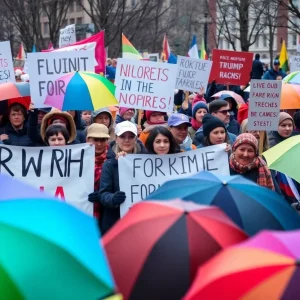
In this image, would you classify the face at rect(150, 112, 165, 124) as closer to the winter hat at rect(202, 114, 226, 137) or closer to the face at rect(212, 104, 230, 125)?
the face at rect(212, 104, 230, 125)

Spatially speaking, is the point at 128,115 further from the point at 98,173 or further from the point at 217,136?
the point at 98,173

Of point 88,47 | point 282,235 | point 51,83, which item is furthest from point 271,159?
A: point 88,47

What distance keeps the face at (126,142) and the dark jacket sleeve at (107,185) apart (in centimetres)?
29

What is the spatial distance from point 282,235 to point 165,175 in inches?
112

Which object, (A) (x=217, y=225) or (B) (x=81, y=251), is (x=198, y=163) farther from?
(B) (x=81, y=251)

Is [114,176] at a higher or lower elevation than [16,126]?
lower

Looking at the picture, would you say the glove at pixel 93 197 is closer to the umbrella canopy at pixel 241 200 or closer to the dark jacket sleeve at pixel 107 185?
the dark jacket sleeve at pixel 107 185

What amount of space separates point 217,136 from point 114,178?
1.15 meters

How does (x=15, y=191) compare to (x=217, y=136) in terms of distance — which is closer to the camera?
(x=15, y=191)

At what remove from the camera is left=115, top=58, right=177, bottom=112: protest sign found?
7.75 metres

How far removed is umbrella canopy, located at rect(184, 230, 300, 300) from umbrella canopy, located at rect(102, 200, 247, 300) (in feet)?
1.02

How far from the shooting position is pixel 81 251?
9.59 ft

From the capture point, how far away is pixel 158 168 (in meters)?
5.79

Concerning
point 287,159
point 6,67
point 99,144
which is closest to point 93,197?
point 99,144
